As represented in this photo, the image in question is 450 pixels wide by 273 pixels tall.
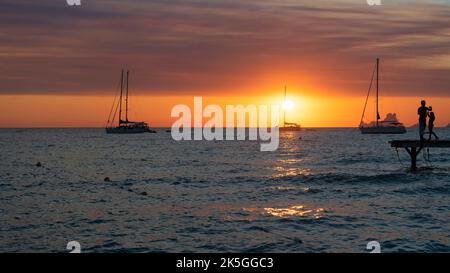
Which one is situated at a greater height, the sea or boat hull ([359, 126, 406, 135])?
boat hull ([359, 126, 406, 135])

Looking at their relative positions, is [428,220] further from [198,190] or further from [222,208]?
[198,190]

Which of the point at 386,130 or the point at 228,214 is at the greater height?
the point at 386,130

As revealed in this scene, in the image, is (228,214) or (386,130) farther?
(386,130)

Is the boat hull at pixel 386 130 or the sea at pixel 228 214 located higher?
the boat hull at pixel 386 130

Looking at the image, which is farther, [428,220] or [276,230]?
[428,220]

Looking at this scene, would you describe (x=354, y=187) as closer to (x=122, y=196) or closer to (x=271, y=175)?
(x=271, y=175)

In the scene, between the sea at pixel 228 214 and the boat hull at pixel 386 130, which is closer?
the sea at pixel 228 214

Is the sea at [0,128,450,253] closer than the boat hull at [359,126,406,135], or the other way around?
the sea at [0,128,450,253]

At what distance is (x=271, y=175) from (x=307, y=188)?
31.7 feet

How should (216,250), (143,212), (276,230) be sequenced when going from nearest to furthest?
(216,250), (276,230), (143,212)
